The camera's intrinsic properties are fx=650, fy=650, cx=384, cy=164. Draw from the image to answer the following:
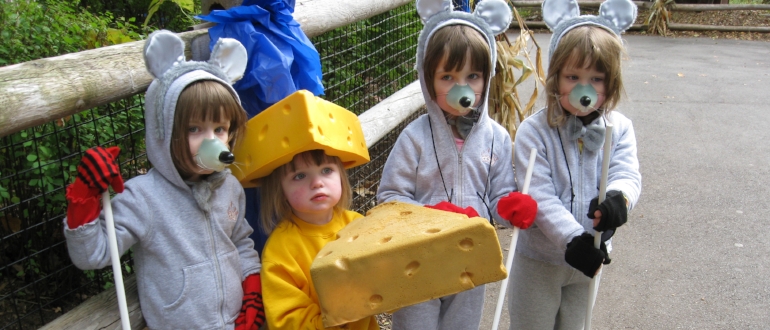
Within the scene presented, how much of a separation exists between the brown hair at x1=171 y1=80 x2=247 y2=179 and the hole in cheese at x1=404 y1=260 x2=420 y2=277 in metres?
0.75

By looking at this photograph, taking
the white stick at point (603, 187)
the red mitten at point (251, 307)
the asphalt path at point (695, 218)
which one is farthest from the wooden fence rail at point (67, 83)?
the asphalt path at point (695, 218)

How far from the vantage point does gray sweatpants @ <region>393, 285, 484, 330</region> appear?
8.30ft

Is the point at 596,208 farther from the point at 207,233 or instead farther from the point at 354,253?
the point at 207,233

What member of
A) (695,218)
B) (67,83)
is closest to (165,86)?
(67,83)

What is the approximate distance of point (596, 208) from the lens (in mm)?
2404

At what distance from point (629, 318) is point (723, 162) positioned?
3310 mm

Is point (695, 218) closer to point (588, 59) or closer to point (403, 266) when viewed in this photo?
point (588, 59)

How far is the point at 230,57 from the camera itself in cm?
222

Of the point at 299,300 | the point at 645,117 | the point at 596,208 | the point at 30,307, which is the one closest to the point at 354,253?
the point at 299,300

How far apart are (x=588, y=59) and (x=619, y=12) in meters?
0.42

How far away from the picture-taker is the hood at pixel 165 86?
2.02 m

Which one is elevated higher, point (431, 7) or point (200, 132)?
point (431, 7)

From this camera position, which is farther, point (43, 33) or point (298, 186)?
point (43, 33)

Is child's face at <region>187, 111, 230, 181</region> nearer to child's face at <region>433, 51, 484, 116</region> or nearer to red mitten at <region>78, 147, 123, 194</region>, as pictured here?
red mitten at <region>78, 147, 123, 194</region>
